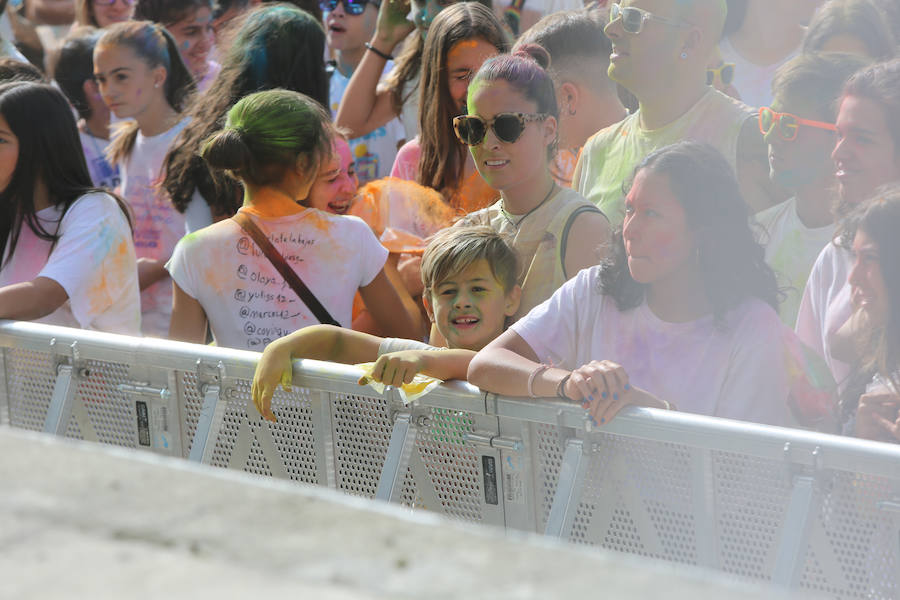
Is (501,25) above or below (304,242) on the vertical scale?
above

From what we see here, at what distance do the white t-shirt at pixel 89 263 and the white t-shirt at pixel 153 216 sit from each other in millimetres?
658

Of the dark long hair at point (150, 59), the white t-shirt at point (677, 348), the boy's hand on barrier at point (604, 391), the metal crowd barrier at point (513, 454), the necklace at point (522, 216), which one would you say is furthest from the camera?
the dark long hair at point (150, 59)

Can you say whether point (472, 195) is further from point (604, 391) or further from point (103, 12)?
point (103, 12)

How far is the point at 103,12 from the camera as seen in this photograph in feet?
24.9

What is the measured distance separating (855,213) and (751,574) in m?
1.09

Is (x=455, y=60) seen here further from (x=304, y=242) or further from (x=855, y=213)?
(x=855, y=213)

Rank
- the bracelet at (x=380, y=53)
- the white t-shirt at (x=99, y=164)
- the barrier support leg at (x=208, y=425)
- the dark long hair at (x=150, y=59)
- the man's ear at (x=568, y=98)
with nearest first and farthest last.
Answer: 1. the barrier support leg at (x=208, y=425)
2. the man's ear at (x=568, y=98)
3. the dark long hair at (x=150, y=59)
4. the bracelet at (x=380, y=53)
5. the white t-shirt at (x=99, y=164)

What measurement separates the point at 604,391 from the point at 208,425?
4.32 ft

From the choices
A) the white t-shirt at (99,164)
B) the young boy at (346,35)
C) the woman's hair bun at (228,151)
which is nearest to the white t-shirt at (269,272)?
the woman's hair bun at (228,151)

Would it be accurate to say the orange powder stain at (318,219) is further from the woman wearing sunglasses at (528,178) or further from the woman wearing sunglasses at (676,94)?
the woman wearing sunglasses at (676,94)

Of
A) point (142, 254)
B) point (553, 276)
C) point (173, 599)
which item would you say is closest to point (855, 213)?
point (553, 276)

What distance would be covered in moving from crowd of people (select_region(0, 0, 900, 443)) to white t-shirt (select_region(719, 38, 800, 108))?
13mm

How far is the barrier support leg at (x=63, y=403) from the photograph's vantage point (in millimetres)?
3758

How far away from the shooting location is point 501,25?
4.80m
